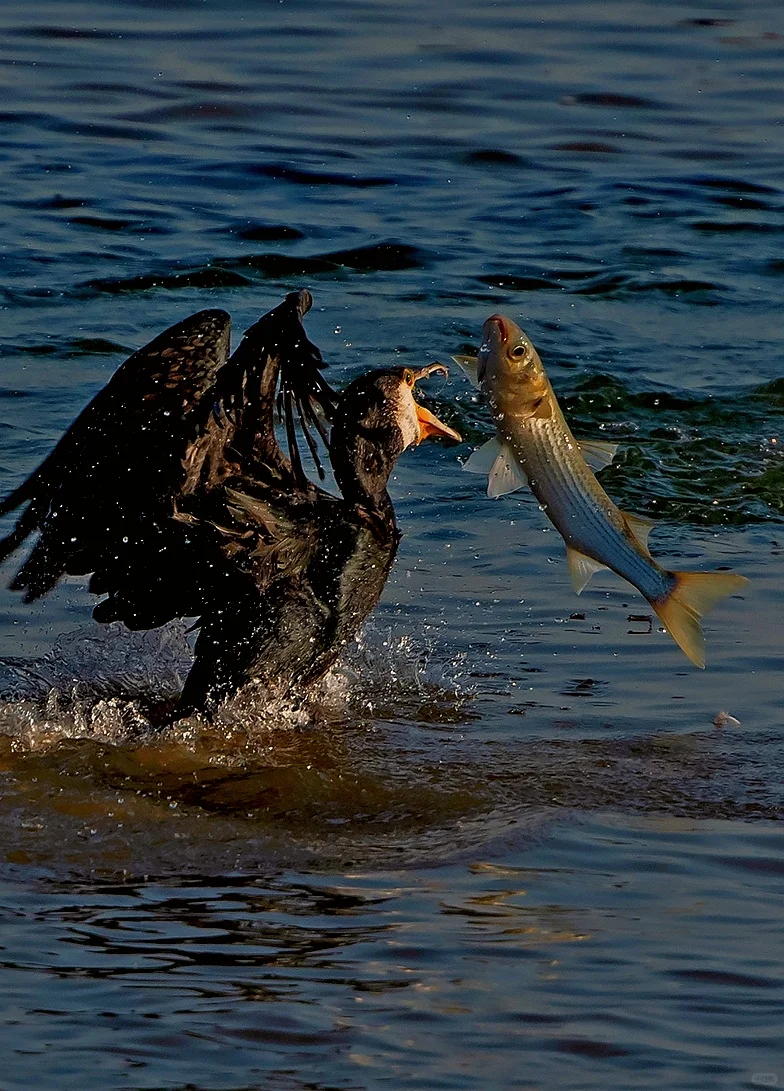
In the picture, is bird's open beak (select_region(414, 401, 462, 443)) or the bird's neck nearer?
the bird's neck

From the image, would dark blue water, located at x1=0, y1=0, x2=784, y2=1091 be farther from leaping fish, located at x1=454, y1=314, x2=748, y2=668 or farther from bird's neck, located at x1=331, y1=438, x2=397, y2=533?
bird's neck, located at x1=331, y1=438, x2=397, y2=533

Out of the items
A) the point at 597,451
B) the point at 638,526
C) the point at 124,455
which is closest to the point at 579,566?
the point at 638,526

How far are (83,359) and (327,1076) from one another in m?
7.07

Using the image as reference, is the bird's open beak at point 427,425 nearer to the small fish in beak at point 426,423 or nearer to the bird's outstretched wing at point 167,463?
the small fish in beak at point 426,423

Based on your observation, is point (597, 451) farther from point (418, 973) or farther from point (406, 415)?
point (418, 973)

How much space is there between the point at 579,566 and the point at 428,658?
3.86 feet

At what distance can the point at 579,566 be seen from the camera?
608cm

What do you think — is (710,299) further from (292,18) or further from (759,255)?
(292,18)

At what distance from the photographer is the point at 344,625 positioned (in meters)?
6.41

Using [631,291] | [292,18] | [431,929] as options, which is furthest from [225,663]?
[292,18]

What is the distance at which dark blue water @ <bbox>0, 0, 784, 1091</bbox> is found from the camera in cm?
423

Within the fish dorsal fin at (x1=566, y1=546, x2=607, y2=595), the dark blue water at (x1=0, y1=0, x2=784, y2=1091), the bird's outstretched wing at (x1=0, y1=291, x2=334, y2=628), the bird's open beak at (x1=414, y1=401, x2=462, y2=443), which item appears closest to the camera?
the dark blue water at (x1=0, y1=0, x2=784, y2=1091)

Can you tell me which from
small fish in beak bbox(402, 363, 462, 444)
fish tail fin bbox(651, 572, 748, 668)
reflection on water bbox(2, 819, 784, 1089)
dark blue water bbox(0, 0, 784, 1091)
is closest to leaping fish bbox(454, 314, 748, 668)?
fish tail fin bbox(651, 572, 748, 668)

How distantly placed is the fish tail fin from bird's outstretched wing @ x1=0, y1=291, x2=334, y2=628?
48.2 inches
